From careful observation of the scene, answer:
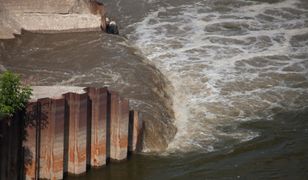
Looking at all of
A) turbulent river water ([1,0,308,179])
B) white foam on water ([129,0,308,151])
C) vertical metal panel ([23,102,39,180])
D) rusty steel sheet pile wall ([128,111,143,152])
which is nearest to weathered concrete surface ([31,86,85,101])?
vertical metal panel ([23,102,39,180])


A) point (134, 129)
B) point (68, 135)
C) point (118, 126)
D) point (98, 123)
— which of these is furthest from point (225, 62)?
point (68, 135)

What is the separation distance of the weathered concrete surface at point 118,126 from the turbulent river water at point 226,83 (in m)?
0.36

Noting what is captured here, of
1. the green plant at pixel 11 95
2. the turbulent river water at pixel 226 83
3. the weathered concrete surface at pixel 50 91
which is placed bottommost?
the turbulent river water at pixel 226 83

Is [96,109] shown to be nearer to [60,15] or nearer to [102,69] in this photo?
[102,69]

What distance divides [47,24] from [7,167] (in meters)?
12.3

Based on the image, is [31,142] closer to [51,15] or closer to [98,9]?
[51,15]

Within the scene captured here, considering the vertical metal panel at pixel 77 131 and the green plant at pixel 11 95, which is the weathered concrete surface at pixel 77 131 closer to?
the vertical metal panel at pixel 77 131

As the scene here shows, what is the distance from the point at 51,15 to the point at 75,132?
1102 cm

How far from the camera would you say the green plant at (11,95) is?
15.7m

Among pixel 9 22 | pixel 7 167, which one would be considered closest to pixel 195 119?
pixel 7 167

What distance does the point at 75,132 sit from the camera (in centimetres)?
1697

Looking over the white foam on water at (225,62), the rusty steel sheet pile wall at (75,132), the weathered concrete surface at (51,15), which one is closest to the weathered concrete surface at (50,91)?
the rusty steel sheet pile wall at (75,132)

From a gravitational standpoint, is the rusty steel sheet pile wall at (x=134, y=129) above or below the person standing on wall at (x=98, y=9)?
below

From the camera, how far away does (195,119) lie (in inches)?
836
